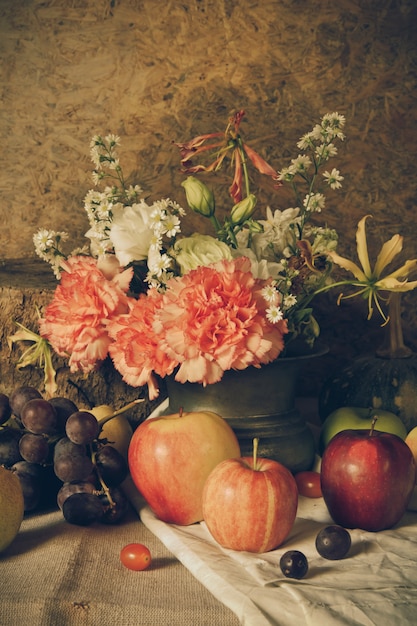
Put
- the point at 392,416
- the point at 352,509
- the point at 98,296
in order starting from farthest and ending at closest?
1. the point at 392,416
2. the point at 98,296
3. the point at 352,509

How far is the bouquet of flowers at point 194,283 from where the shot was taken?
1.25 meters

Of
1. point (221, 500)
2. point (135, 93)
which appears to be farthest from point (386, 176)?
point (221, 500)

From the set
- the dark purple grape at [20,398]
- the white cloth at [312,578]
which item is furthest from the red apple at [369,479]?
the dark purple grape at [20,398]

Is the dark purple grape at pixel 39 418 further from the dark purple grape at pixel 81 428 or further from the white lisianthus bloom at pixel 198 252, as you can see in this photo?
the white lisianthus bloom at pixel 198 252

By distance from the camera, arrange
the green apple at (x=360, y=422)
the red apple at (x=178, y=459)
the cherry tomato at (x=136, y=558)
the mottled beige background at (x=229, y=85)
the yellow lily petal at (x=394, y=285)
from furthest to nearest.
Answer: the mottled beige background at (x=229, y=85), the green apple at (x=360, y=422), the yellow lily petal at (x=394, y=285), the red apple at (x=178, y=459), the cherry tomato at (x=136, y=558)

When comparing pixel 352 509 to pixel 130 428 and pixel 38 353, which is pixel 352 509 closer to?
pixel 130 428

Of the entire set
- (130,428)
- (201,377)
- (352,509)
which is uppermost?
(201,377)

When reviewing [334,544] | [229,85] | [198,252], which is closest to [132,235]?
[198,252]

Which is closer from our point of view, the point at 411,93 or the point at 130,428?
the point at 130,428

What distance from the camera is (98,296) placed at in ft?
4.58

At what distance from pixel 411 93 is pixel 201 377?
124 centimetres

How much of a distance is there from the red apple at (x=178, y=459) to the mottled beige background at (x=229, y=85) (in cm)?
88

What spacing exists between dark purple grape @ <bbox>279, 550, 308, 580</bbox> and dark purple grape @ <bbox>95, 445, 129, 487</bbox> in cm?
40

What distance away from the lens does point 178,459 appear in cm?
123
